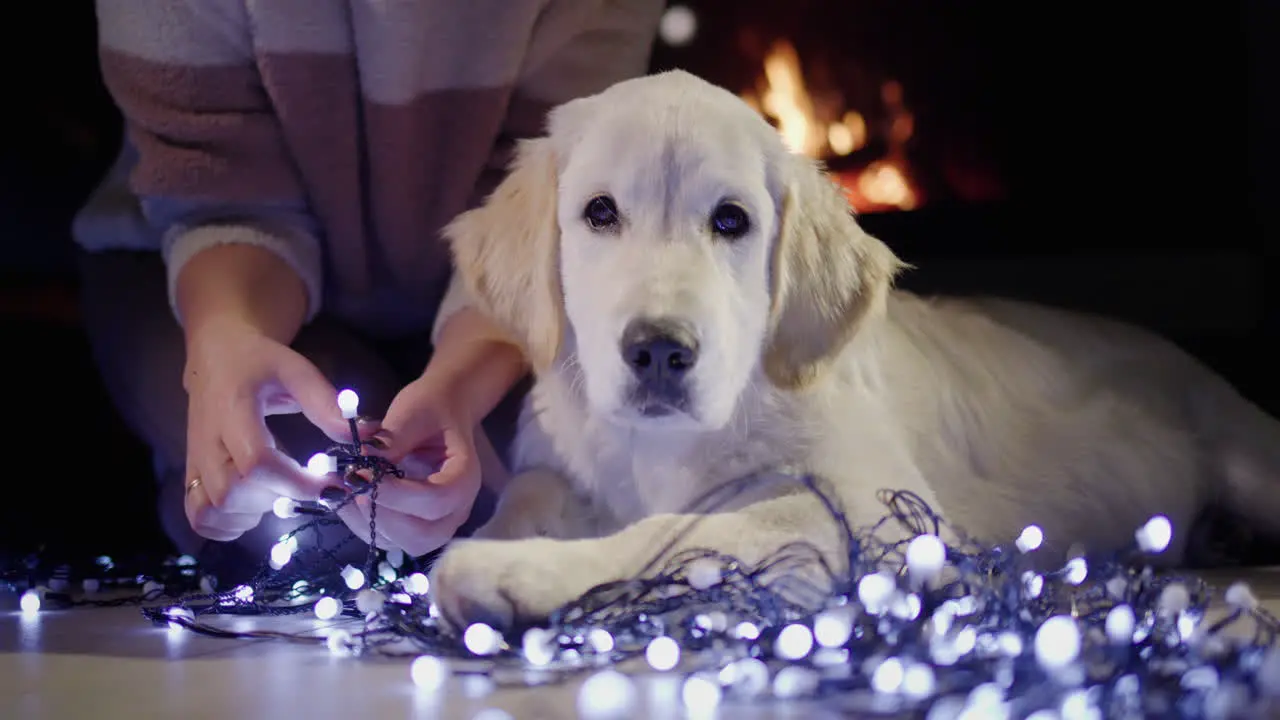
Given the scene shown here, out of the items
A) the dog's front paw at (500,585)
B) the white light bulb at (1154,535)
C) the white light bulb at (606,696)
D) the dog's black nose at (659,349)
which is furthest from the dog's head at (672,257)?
the white light bulb at (1154,535)

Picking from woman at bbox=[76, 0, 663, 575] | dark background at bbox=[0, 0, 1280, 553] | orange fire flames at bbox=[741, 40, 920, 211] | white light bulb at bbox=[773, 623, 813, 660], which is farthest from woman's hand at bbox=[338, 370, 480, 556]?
orange fire flames at bbox=[741, 40, 920, 211]

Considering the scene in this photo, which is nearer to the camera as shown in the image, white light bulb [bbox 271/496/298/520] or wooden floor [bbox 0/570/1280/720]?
wooden floor [bbox 0/570/1280/720]

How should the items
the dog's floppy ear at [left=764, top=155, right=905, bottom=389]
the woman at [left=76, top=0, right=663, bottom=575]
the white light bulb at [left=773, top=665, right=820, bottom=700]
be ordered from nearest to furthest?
the white light bulb at [left=773, top=665, right=820, bottom=700]
the dog's floppy ear at [left=764, top=155, right=905, bottom=389]
the woman at [left=76, top=0, right=663, bottom=575]

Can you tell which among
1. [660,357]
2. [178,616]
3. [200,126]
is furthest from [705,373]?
[200,126]

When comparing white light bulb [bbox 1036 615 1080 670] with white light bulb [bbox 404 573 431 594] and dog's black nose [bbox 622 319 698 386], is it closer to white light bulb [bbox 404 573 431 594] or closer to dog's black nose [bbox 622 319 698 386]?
dog's black nose [bbox 622 319 698 386]

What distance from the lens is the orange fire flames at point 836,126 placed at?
322 cm

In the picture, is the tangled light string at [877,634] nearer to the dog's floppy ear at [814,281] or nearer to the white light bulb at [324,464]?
the white light bulb at [324,464]

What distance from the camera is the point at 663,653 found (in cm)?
123

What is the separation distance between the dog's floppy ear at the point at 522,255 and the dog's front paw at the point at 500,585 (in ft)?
1.38

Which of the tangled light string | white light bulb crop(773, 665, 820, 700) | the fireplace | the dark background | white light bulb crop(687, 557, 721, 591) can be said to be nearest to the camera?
the tangled light string

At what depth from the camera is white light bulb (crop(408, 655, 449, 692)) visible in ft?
4.08

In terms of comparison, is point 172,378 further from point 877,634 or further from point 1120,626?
point 1120,626

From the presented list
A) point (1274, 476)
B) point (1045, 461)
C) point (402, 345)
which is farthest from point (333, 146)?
point (1274, 476)

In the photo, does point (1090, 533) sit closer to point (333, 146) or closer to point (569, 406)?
point (569, 406)
